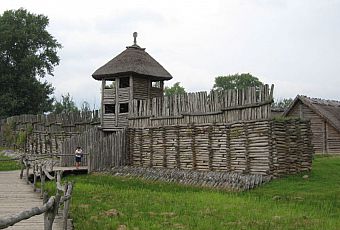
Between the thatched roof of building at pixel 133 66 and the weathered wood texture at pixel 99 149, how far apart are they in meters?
3.47

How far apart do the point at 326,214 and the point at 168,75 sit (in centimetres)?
1934

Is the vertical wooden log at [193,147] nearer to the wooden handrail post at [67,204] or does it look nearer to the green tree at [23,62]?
the wooden handrail post at [67,204]

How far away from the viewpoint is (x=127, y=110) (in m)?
30.9

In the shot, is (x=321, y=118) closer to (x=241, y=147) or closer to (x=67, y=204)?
(x=241, y=147)

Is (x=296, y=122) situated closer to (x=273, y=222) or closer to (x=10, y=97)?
(x=273, y=222)

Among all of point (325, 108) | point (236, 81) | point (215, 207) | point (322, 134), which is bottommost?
point (215, 207)

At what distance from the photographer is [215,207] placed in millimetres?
13367

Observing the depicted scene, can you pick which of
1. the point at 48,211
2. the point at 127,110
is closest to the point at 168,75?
the point at 127,110

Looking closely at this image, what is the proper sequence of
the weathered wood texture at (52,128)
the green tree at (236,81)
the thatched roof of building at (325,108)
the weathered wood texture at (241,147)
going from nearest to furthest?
1. the weathered wood texture at (241,147)
2. the thatched roof of building at (325,108)
3. the weathered wood texture at (52,128)
4. the green tree at (236,81)

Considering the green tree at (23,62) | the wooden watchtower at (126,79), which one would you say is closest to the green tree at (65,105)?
the green tree at (23,62)

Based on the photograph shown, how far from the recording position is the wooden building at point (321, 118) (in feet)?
103

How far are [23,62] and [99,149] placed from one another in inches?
1203

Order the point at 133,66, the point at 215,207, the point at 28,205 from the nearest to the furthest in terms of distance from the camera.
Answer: the point at 28,205
the point at 215,207
the point at 133,66

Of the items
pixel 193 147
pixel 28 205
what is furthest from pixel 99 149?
pixel 28 205
